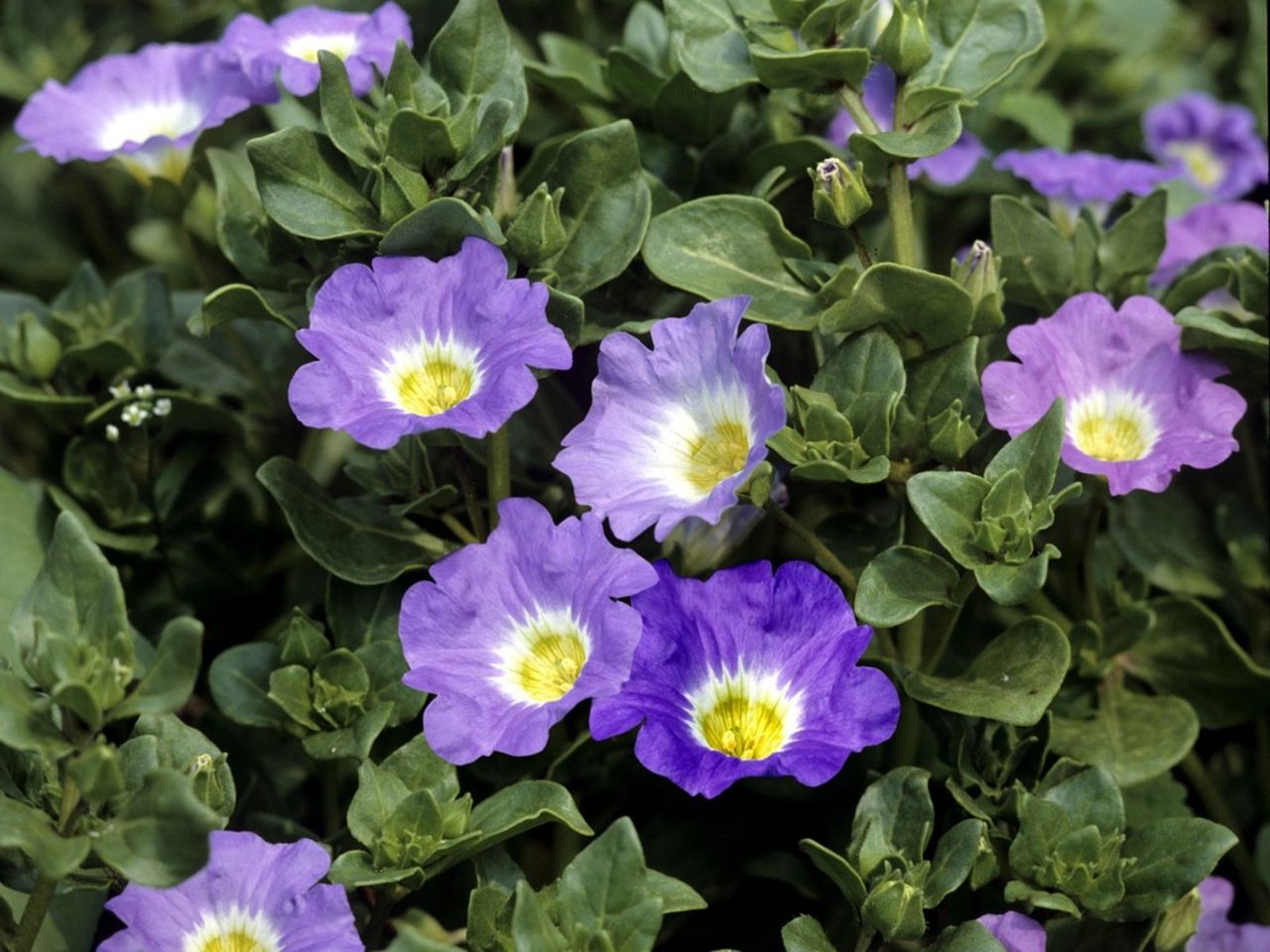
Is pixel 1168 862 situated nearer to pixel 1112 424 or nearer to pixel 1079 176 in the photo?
pixel 1112 424

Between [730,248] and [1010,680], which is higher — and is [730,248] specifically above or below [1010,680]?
above

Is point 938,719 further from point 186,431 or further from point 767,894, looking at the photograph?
point 186,431

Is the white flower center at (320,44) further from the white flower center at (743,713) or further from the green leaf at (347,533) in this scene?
the white flower center at (743,713)

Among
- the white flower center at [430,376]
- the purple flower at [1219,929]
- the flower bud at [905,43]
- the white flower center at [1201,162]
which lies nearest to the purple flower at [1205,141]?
the white flower center at [1201,162]

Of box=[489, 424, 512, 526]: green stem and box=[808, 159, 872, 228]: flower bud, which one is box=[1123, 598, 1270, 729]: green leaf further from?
box=[489, 424, 512, 526]: green stem

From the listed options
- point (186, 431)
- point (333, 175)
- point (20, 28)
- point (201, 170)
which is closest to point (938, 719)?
point (333, 175)

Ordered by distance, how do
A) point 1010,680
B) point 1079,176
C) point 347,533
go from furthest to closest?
point 1079,176
point 347,533
point 1010,680

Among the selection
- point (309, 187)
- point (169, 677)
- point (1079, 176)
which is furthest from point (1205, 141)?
point (169, 677)
